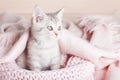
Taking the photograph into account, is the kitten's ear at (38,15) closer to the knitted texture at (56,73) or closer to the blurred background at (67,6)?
the knitted texture at (56,73)

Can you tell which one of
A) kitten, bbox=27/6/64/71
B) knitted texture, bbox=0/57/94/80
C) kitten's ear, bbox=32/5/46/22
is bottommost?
knitted texture, bbox=0/57/94/80

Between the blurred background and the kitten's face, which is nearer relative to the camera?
the kitten's face

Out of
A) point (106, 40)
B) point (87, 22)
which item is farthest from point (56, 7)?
point (106, 40)

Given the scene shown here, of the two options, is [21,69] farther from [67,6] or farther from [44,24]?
[67,6]

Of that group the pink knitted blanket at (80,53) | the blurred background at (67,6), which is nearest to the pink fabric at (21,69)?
the pink knitted blanket at (80,53)

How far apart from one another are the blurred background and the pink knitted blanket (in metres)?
0.33

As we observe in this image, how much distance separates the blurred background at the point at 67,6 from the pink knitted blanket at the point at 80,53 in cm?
33

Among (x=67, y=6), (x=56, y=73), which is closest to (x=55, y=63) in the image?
(x=56, y=73)

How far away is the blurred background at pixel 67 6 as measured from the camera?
1500 mm

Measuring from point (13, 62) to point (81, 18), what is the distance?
413 millimetres

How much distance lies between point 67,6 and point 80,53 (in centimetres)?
58

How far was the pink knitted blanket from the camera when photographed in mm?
924

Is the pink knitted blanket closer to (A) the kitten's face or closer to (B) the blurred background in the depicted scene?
(A) the kitten's face

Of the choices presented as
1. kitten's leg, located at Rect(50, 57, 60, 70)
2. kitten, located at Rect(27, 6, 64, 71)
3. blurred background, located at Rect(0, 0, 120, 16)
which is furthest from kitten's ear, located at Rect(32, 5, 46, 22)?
blurred background, located at Rect(0, 0, 120, 16)
